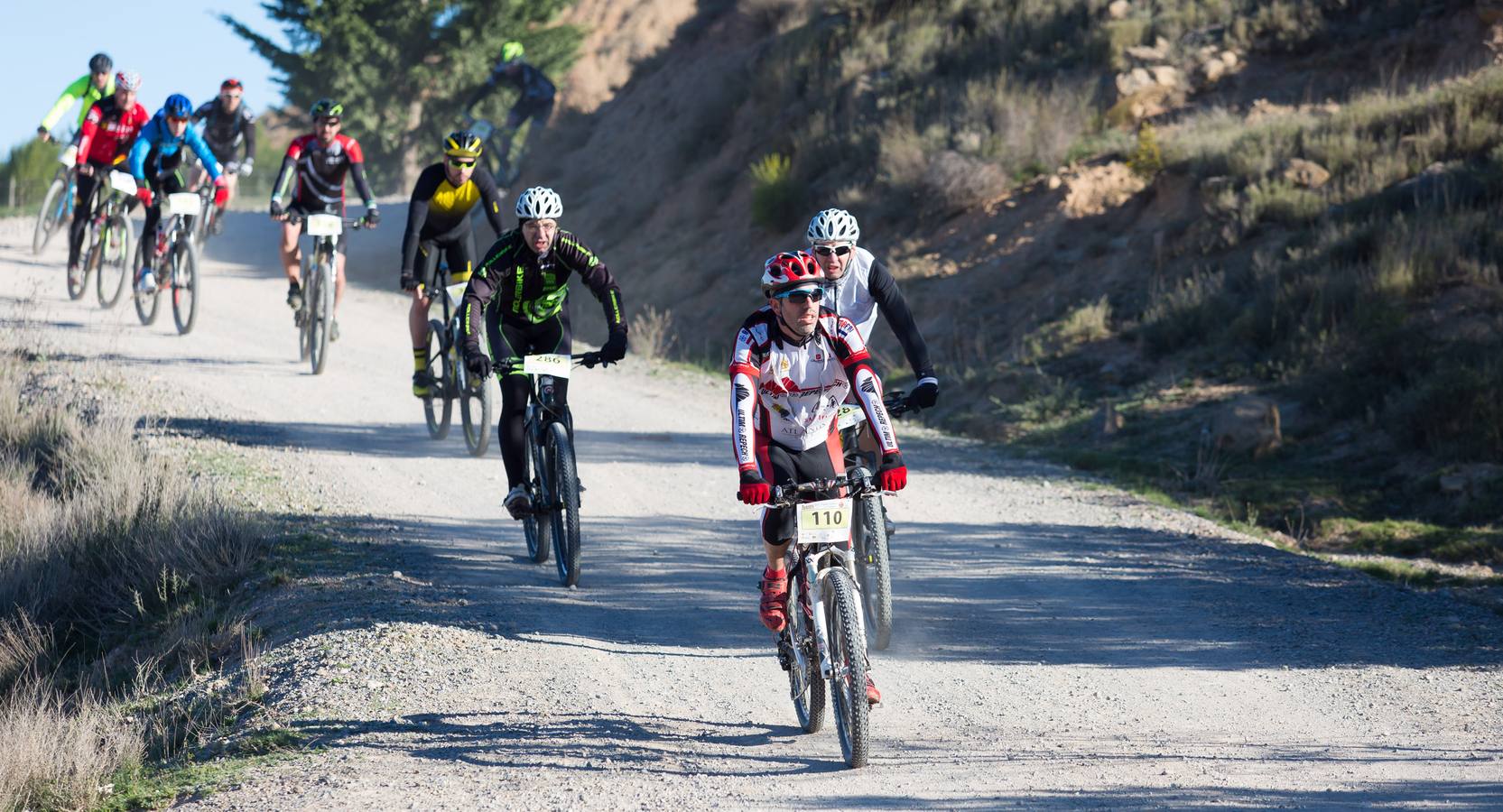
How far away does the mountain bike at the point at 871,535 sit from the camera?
278 inches

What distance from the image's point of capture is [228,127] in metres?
17.2

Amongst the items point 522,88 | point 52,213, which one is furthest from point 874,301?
point 522,88

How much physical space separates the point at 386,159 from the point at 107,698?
3909cm

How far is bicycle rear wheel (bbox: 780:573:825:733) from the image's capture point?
5.75 m

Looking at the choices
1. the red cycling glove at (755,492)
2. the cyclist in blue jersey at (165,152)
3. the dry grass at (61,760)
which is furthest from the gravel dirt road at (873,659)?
the cyclist in blue jersey at (165,152)

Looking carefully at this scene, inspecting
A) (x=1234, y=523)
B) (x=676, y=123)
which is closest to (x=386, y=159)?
(x=676, y=123)

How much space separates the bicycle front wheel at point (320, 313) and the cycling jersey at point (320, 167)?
2.13ft

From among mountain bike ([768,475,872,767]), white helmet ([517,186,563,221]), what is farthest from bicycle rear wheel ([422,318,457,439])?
mountain bike ([768,475,872,767])

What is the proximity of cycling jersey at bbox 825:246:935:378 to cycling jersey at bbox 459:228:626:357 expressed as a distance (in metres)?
1.33

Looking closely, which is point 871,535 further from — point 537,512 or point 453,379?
point 453,379

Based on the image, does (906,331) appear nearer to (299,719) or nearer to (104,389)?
(299,719)

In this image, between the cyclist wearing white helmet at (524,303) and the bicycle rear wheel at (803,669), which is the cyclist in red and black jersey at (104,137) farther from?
the bicycle rear wheel at (803,669)

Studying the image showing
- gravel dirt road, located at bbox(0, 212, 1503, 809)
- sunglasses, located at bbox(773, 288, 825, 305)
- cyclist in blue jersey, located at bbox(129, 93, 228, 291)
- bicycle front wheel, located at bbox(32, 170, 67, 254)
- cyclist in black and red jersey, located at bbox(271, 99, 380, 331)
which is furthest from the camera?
bicycle front wheel, located at bbox(32, 170, 67, 254)

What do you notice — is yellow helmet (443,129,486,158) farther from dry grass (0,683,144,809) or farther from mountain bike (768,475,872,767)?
mountain bike (768,475,872,767)
